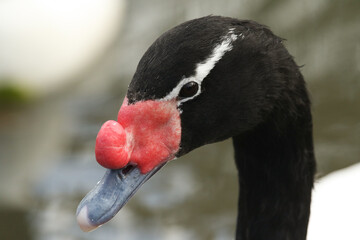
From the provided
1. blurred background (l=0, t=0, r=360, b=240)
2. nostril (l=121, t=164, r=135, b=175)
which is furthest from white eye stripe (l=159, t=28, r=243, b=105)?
blurred background (l=0, t=0, r=360, b=240)

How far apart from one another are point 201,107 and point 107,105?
9.49 feet

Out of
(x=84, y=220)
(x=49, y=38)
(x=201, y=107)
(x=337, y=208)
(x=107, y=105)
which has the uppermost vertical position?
(x=49, y=38)

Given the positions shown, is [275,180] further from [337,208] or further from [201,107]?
[337,208]

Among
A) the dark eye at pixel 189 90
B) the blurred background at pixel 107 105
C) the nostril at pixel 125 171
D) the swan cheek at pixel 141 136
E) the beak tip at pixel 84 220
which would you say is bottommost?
the beak tip at pixel 84 220

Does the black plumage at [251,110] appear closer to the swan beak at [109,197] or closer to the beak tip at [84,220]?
the swan beak at [109,197]

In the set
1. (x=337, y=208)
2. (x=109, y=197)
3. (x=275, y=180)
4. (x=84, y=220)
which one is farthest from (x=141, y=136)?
(x=337, y=208)

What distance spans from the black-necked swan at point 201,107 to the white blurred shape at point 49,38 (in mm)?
2600

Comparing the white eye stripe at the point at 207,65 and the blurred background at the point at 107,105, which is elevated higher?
the blurred background at the point at 107,105

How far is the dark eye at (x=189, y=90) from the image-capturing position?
2.59m

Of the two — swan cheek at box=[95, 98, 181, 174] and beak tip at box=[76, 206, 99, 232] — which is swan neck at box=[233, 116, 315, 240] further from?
beak tip at box=[76, 206, 99, 232]

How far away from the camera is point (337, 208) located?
12.7 feet

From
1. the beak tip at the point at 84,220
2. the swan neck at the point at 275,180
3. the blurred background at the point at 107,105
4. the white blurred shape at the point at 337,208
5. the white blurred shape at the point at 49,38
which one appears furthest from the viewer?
the white blurred shape at the point at 49,38

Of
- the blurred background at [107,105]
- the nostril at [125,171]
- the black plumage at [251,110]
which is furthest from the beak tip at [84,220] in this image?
the blurred background at [107,105]

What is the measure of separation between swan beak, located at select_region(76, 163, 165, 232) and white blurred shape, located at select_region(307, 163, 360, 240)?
1339 mm
